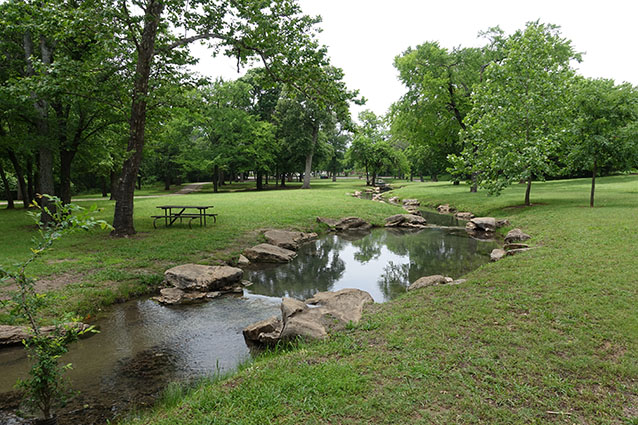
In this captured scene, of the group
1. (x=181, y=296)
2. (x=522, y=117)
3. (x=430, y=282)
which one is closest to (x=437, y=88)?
(x=522, y=117)

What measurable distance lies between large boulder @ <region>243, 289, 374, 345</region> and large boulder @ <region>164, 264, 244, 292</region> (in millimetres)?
2737

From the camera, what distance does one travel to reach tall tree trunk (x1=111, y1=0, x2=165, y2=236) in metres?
11.2

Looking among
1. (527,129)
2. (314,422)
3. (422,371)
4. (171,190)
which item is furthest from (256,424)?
(171,190)

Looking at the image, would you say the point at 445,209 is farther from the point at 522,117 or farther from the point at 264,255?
the point at 264,255

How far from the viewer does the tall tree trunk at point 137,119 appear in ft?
36.6

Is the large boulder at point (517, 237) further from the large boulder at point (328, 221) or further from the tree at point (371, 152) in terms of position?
the tree at point (371, 152)

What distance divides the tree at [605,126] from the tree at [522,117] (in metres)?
1.00

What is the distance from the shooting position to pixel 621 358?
13.0 feet

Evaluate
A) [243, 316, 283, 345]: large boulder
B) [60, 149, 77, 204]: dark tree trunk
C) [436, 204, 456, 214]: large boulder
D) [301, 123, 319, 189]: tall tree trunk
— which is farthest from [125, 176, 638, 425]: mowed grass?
[301, 123, 319, 189]: tall tree trunk

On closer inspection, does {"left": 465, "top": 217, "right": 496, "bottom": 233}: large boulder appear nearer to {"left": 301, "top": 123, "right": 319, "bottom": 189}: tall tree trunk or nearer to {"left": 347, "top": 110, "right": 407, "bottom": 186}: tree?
{"left": 301, "top": 123, "right": 319, "bottom": 189}: tall tree trunk

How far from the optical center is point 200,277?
830 centimetres

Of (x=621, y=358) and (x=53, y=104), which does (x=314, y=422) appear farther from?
(x=53, y=104)

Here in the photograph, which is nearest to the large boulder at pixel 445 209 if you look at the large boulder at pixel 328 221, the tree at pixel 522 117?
the tree at pixel 522 117

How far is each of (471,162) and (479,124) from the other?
2243 millimetres
